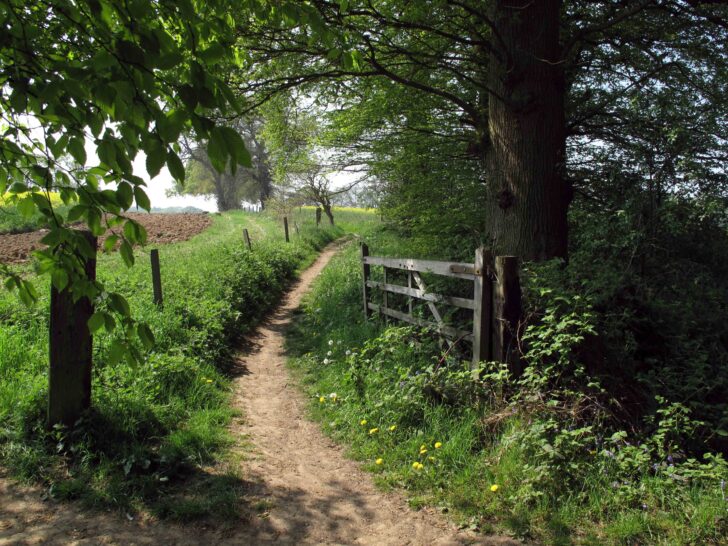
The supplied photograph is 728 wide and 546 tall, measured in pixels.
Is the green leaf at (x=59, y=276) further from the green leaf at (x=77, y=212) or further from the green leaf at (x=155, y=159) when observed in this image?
the green leaf at (x=155, y=159)

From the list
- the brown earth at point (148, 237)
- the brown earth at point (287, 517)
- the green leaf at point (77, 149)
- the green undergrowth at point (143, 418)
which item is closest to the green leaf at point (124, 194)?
the green leaf at point (77, 149)

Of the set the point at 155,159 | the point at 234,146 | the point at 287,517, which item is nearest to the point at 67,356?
the point at 287,517

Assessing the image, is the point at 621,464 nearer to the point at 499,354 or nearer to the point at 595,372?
the point at 595,372

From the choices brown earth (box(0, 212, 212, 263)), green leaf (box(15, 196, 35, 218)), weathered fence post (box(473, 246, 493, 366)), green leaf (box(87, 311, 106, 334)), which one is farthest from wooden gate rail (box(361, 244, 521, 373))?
brown earth (box(0, 212, 212, 263))

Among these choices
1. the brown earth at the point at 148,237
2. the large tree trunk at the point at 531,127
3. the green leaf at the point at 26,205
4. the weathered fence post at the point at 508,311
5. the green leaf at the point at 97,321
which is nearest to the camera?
the green leaf at the point at 97,321

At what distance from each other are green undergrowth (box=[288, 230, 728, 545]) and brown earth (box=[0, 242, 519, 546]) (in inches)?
8.0

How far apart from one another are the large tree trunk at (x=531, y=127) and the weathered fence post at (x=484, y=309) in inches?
62.2

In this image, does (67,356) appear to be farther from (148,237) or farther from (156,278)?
(148,237)

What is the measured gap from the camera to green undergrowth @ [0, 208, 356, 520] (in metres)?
3.87

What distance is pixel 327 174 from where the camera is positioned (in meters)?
12.6

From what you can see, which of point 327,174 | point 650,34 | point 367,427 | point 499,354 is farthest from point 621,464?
point 327,174

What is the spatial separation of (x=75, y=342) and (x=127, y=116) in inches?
148

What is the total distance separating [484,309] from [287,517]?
2836mm

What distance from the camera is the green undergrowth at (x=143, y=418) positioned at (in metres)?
3.87
